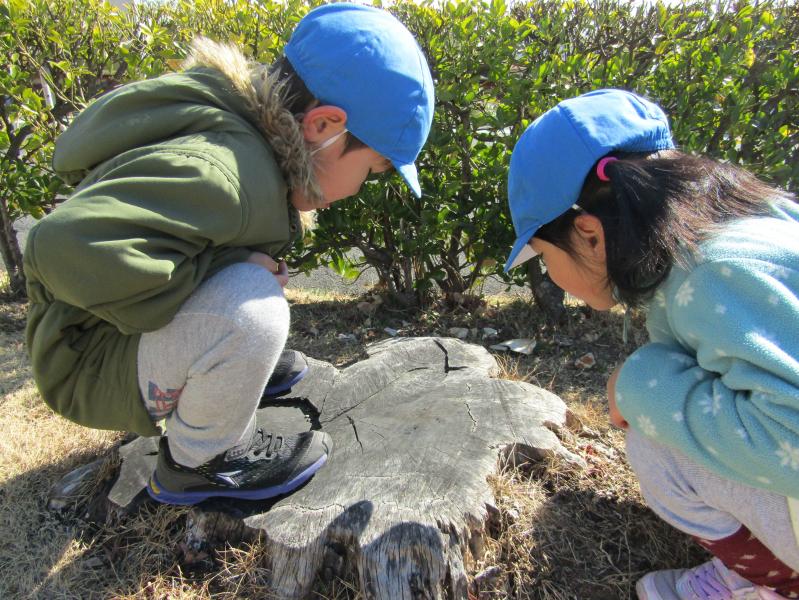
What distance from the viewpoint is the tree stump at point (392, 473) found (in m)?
1.46

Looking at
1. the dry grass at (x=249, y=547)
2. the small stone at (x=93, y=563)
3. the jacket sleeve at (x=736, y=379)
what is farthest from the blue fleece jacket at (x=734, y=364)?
the small stone at (x=93, y=563)

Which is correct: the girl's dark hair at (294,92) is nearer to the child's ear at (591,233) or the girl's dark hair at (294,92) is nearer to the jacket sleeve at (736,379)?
the child's ear at (591,233)

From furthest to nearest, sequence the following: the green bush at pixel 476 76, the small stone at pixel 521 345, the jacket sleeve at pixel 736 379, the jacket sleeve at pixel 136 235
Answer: the small stone at pixel 521 345, the green bush at pixel 476 76, the jacket sleeve at pixel 136 235, the jacket sleeve at pixel 736 379

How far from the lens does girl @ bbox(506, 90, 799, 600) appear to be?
117 centimetres

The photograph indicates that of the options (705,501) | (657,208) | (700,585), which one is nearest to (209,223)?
(657,208)

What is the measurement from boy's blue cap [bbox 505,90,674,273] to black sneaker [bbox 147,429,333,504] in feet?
2.94

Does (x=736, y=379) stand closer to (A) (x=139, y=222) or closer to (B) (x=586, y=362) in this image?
(A) (x=139, y=222)

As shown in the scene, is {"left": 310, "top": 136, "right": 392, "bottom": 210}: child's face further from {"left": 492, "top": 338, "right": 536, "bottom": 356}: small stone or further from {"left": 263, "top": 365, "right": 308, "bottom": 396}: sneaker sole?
{"left": 492, "top": 338, "right": 536, "bottom": 356}: small stone

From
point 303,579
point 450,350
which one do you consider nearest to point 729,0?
point 450,350

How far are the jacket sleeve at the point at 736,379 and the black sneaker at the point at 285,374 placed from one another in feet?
4.09

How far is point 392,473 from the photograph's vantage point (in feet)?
5.53

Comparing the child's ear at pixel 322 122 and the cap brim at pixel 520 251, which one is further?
the child's ear at pixel 322 122

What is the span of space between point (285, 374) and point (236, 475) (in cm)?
53

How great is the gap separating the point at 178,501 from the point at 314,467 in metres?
0.38
